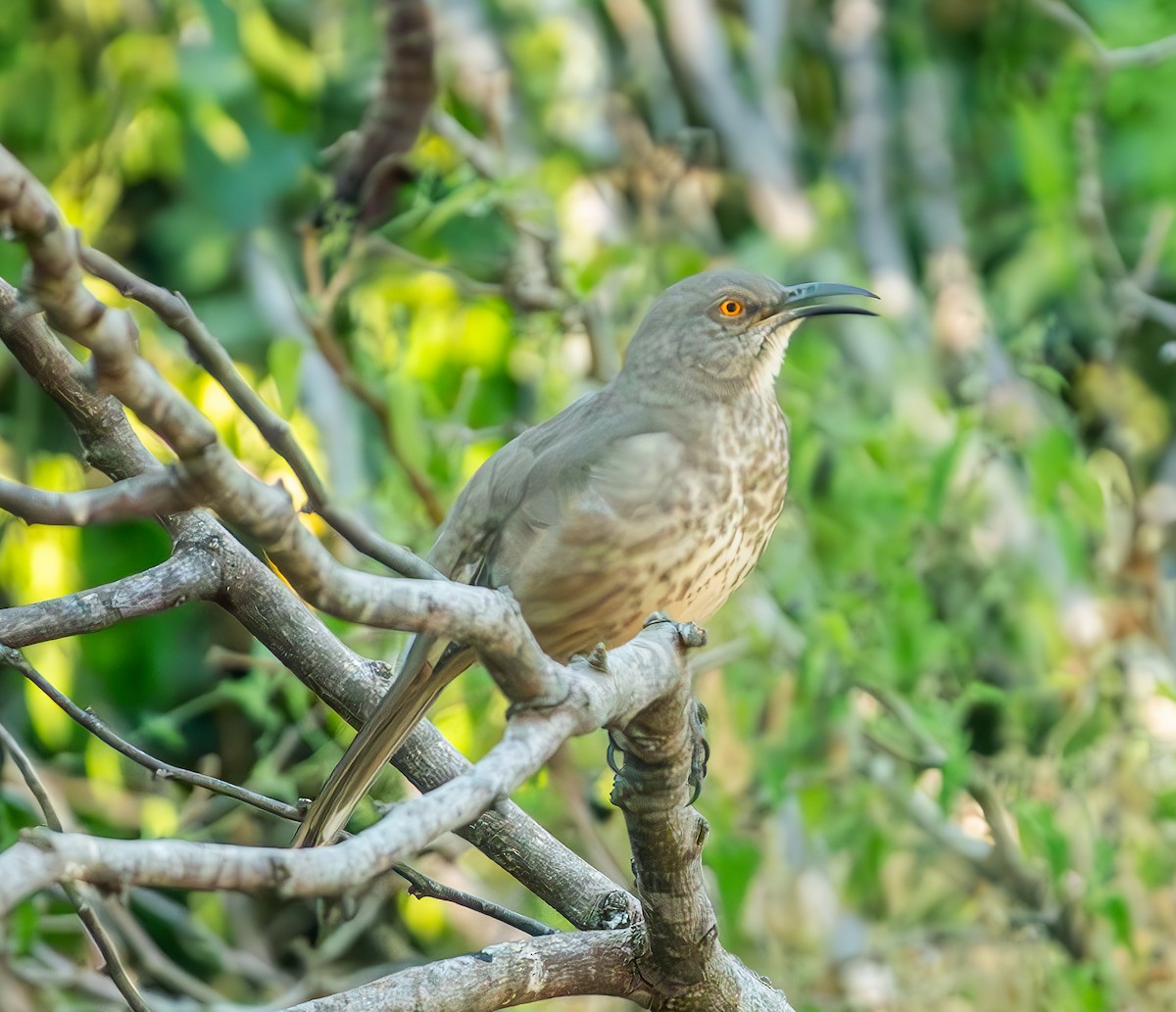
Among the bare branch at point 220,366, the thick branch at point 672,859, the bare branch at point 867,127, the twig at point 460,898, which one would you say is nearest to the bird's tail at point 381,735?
the twig at point 460,898

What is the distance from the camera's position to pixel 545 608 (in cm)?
252

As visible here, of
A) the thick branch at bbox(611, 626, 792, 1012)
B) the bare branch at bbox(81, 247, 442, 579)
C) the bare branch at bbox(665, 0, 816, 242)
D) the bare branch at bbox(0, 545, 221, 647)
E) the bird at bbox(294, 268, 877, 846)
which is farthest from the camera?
the bare branch at bbox(665, 0, 816, 242)

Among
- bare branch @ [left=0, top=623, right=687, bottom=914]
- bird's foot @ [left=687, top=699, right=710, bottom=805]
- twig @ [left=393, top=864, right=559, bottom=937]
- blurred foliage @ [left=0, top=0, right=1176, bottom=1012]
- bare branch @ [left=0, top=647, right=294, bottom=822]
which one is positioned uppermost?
bare branch @ [left=0, top=623, right=687, bottom=914]

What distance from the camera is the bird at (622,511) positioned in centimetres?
243

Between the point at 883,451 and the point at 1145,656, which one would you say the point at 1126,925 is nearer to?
the point at 883,451

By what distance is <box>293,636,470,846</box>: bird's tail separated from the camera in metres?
2.06

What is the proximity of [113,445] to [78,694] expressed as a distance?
2802 millimetres

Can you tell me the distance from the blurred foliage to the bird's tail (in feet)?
3.15

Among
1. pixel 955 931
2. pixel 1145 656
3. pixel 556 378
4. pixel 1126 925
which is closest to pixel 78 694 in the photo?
pixel 556 378

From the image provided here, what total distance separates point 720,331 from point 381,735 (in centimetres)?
113

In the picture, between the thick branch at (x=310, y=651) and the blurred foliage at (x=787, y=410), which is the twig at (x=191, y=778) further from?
the blurred foliage at (x=787, y=410)

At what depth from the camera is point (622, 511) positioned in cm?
243

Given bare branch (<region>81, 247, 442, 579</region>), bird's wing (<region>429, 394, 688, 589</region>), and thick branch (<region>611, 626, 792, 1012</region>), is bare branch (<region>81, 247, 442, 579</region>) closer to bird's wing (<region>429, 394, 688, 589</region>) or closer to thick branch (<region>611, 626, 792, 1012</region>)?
thick branch (<region>611, 626, 792, 1012</region>)

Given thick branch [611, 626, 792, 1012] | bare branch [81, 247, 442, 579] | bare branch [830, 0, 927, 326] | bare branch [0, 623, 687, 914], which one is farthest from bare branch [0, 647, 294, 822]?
bare branch [830, 0, 927, 326]
